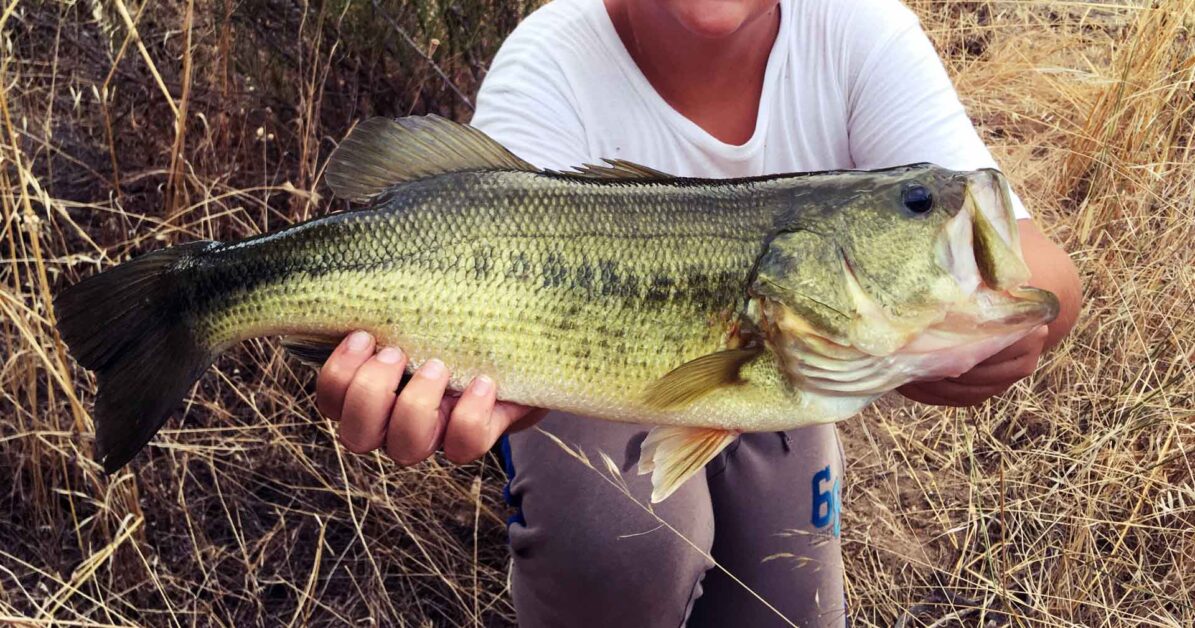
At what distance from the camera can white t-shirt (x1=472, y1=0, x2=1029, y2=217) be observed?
2088 mm

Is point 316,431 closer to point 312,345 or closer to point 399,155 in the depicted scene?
point 312,345

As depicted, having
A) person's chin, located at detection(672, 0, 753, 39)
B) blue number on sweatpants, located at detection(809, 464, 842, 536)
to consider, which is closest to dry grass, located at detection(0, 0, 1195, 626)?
blue number on sweatpants, located at detection(809, 464, 842, 536)

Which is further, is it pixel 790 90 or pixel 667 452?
pixel 790 90

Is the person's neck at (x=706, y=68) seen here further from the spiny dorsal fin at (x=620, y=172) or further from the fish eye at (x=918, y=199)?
the fish eye at (x=918, y=199)

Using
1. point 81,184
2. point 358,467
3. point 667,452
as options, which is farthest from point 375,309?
point 81,184

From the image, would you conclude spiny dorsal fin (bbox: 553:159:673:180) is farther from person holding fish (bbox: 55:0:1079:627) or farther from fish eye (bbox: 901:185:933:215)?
fish eye (bbox: 901:185:933:215)

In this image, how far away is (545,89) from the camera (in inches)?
83.6

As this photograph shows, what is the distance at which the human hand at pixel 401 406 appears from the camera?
1.62 m

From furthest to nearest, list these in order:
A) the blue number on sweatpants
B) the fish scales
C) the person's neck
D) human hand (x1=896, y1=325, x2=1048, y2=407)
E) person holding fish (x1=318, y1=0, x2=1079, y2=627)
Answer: the blue number on sweatpants → the person's neck → person holding fish (x1=318, y1=0, x2=1079, y2=627) → human hand (x1=896, y1=325, x2=1048, y2=407) → the fish scales

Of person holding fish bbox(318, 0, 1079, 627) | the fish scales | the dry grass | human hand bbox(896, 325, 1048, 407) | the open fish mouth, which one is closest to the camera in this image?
the open fish mouth

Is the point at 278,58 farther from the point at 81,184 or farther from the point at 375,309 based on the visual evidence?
the point at 375,309

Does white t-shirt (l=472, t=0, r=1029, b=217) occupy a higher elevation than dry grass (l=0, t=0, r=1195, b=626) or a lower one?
higher

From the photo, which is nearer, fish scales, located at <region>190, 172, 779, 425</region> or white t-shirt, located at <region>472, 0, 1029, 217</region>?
fish scales, located at <region>190, 172, 779, 425</region>

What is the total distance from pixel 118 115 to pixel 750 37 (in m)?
1.98
